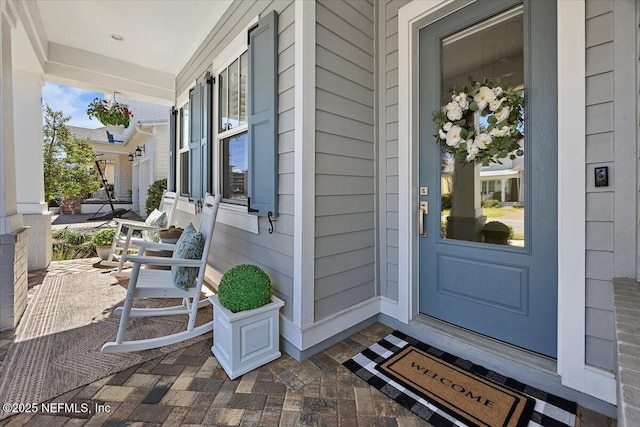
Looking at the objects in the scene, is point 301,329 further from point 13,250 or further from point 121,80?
point 121,80

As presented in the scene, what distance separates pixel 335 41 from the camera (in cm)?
215

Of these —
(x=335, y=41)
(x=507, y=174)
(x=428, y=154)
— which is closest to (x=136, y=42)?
(x=335, y=41)

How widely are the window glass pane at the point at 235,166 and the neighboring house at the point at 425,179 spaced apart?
3cm

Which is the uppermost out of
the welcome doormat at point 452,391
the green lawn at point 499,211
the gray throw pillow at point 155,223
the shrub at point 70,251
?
the green lawn at point 499,211

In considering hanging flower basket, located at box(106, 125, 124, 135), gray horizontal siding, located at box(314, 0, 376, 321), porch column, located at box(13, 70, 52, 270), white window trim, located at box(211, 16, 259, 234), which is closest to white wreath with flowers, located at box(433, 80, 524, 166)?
A: gray horizontal siding, located at box(314, 0, 376, 321)

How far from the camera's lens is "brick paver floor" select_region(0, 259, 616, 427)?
1434 mm

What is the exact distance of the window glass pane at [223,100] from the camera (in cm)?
318

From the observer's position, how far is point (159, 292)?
206 cm

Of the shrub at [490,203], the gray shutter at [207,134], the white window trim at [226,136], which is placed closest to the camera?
the shrub at [490,203]

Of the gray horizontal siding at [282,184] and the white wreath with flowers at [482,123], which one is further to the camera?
the gray horizontal siding at [282,184]

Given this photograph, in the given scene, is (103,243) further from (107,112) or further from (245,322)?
(245,322)

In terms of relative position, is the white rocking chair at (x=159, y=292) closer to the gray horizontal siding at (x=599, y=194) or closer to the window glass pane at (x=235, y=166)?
the window glass pane at (x=235, y=166)

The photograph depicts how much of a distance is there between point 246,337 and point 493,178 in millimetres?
1970

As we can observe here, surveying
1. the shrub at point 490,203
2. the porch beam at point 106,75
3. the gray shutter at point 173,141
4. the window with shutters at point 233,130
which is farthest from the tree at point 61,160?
the shrub at point 490,203
